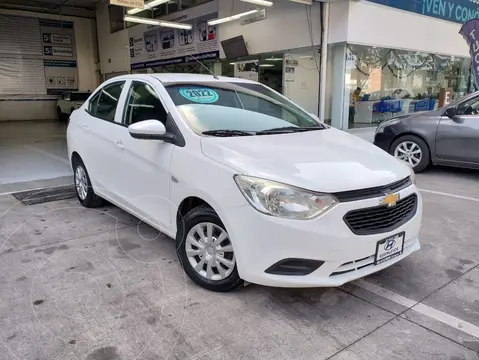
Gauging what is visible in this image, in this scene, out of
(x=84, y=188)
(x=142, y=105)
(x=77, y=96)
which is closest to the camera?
(x=142, y=105)

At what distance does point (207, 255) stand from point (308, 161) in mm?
963

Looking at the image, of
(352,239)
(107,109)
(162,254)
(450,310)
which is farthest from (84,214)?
(450,310)

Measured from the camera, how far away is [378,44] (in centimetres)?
1020

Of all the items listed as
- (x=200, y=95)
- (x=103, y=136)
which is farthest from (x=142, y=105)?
(x=103, y=136)

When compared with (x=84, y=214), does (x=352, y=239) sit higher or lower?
higher

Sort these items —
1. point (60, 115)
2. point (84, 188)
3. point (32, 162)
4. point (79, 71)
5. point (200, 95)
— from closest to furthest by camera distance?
point (200, 95)
point (84, 188)
point (32, 162)
point (60, 115)
point (79, 71)

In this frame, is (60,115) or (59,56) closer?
(60,115)

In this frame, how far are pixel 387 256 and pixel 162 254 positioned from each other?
6.09ft

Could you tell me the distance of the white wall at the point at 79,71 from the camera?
19.5 metres

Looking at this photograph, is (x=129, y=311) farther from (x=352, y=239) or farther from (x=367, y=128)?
(x=367, y=128)

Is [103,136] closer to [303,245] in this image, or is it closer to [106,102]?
[106,102]

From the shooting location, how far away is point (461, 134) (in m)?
6.14

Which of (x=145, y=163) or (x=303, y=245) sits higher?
(x=145, y=163)

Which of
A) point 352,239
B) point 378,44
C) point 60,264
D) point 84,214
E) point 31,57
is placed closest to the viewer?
point 352,239
